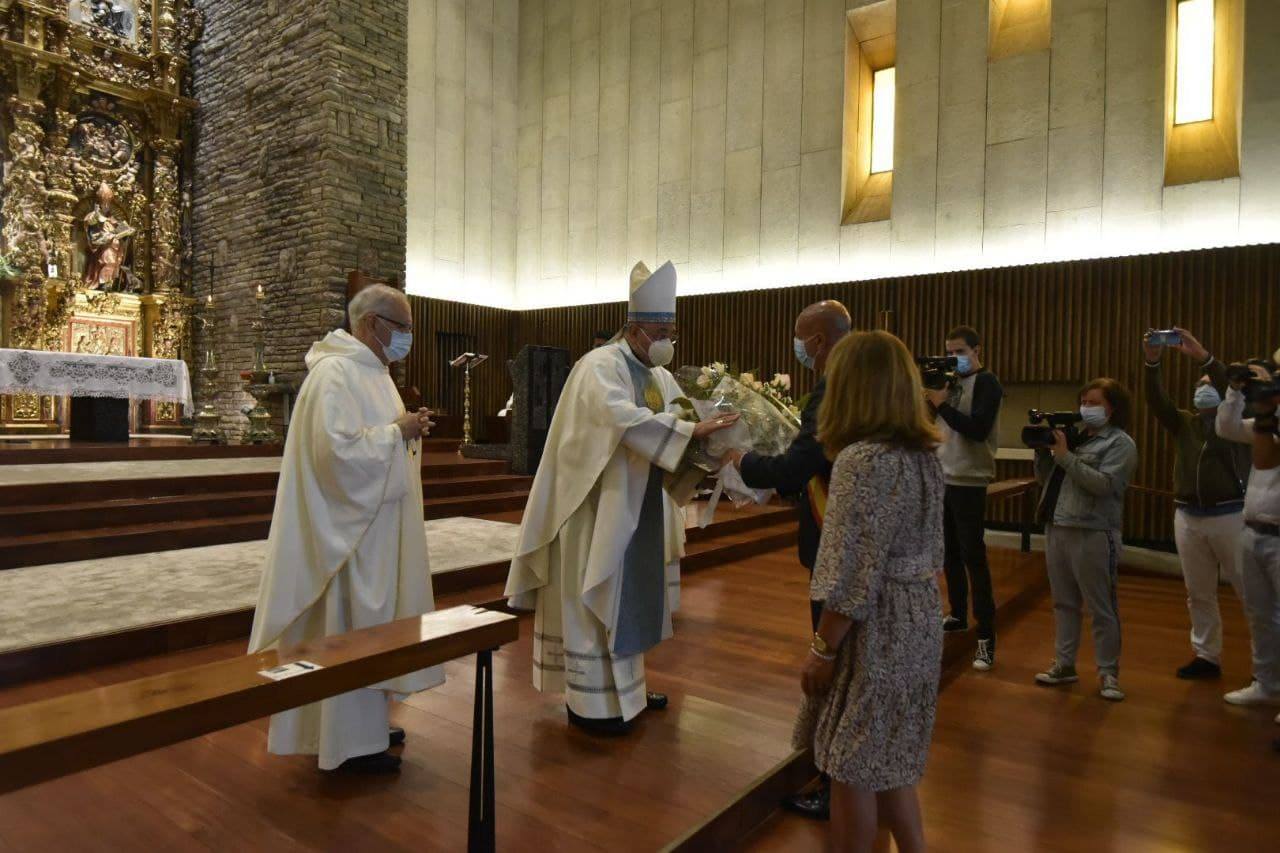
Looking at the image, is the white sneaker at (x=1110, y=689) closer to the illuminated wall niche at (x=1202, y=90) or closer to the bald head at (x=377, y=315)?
the bald head at (x=377, y=315)

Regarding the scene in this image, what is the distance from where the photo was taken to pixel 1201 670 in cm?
391

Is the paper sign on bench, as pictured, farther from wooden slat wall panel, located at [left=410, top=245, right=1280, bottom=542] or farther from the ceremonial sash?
wooden slat wall panel, located at [left=410, top=245, right=1280, bottom=542]

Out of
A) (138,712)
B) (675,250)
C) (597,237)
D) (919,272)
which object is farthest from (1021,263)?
(138,712)

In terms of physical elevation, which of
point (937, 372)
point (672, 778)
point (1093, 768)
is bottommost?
point (1093, 768)

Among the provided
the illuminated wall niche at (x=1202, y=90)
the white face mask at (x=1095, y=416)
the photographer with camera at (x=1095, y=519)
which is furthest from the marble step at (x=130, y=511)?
the illuminated wall niche at (x=1202, y=90)

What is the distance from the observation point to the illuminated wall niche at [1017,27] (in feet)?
29.0

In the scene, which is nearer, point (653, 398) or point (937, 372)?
point (653, 398)

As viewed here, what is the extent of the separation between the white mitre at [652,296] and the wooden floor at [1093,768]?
69.1 inches

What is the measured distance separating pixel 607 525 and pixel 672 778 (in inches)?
33.6

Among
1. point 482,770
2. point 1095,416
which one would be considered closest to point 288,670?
point 482,770

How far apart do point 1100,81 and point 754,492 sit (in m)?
8.12

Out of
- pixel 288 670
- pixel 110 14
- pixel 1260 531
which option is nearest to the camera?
pixel 288 670

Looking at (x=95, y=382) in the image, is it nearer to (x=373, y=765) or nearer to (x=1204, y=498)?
(x=373, y=765)

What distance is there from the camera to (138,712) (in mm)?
1333
